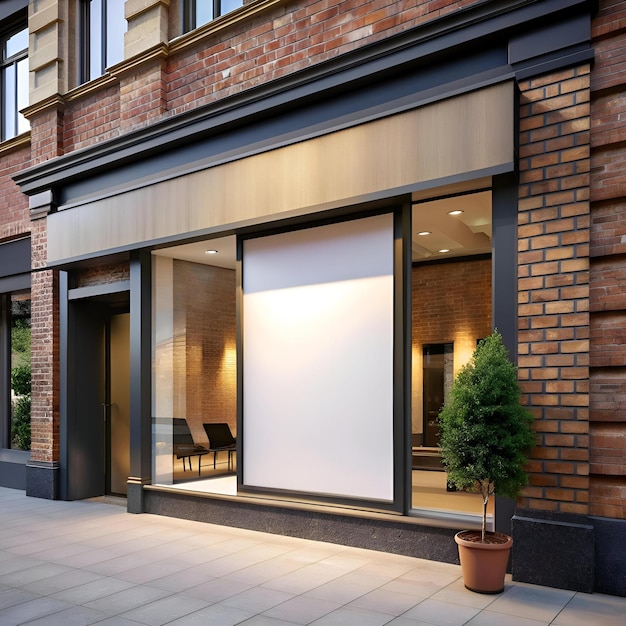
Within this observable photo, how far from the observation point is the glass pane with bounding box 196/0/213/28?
26.3ft

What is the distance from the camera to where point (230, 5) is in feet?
25.6

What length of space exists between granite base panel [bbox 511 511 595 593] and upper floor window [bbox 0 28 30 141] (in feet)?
32.2

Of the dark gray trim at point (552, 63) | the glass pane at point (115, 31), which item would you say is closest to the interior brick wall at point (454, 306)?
the dark gray trim at point (552, 63)

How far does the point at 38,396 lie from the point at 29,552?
12.1ft

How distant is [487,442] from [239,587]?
7.45ft

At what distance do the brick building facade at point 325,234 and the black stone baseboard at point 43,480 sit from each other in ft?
0.17

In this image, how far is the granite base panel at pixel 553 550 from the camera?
477 cm

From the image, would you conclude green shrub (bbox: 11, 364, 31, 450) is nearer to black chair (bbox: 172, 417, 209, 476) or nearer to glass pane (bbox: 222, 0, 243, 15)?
black chair (bbox: 172, 417, 209, 476)

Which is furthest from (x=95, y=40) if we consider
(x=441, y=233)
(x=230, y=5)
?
(x=441, y=233)

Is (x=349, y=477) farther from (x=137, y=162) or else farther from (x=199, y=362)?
(x=137, y=162)

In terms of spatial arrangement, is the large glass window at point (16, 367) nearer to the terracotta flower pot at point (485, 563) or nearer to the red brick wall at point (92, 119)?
the red brick wall at point (92, 119)

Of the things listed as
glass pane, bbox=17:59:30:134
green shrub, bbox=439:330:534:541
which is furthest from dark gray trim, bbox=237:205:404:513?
glass pane, bbox=17:59:30:134

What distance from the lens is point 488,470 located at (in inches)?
185

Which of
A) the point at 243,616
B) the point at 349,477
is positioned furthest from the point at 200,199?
the point at 243,616
